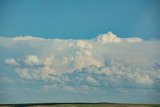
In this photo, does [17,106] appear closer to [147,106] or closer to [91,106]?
[91,106]

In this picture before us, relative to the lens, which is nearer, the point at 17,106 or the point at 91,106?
the point at 91,106

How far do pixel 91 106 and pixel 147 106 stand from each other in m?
22.8

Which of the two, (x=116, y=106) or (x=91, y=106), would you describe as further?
(x=91, y=106)

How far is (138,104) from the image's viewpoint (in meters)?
162

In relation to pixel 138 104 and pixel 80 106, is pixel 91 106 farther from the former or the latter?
pixel 138 104

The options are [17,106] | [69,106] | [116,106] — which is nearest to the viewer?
[116,106]

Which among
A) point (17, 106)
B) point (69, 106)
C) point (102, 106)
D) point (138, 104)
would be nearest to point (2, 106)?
point (17, 106)

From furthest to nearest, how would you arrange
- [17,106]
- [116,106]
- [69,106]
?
[17,106], [69,106], [116,106]

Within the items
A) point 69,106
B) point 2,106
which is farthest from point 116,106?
point 2,106

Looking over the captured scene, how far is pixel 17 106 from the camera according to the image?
176875mm

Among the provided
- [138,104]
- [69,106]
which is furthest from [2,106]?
[138,104]

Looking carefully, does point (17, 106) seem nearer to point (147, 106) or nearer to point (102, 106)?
point (102, 106)

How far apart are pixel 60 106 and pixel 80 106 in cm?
859

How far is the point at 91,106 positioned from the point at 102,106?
212 inches
